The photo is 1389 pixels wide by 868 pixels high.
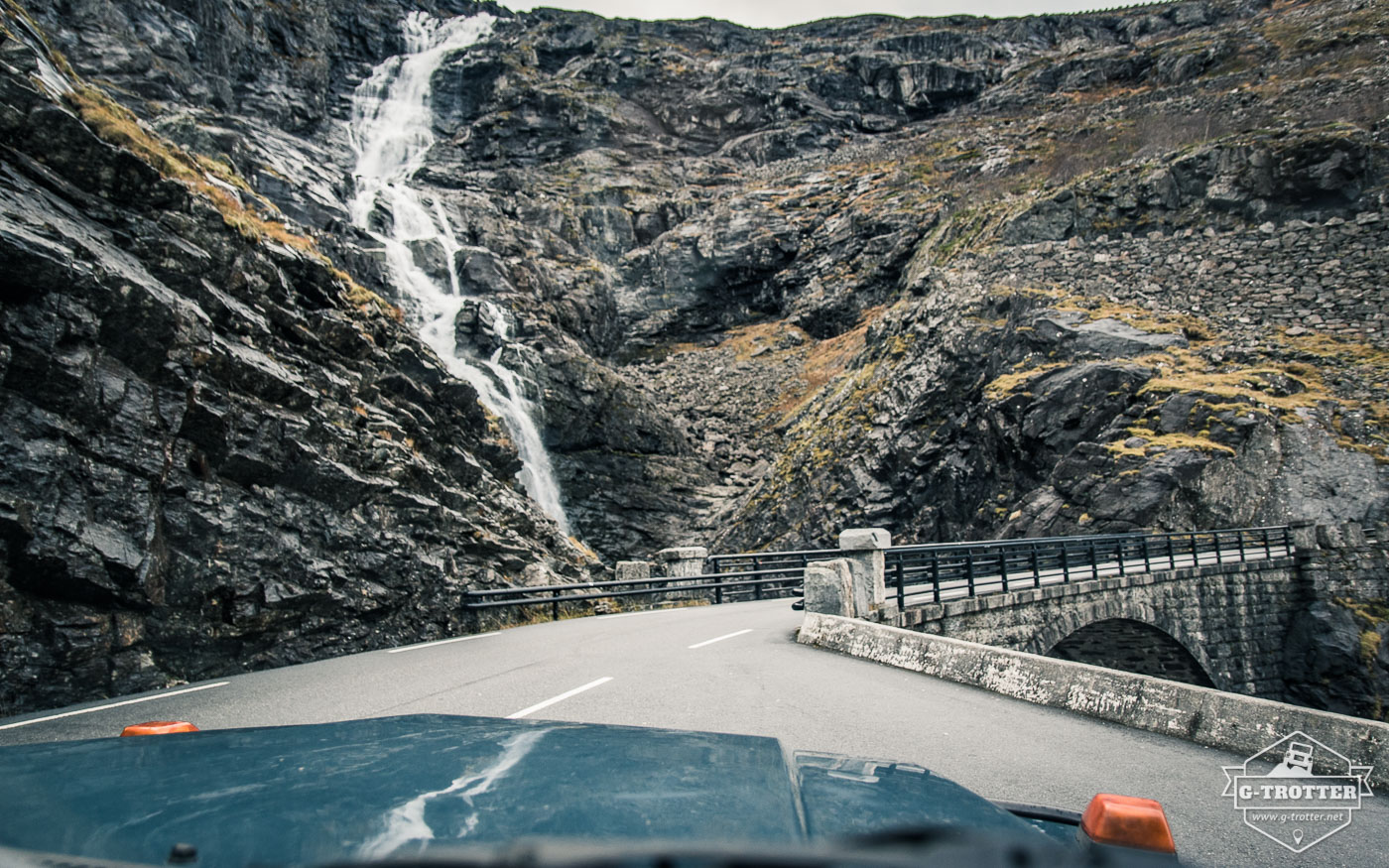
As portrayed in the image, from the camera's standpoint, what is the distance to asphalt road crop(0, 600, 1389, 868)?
4.52 m

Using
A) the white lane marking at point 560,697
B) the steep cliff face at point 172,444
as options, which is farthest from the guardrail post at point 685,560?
the white lane marking at point 560,697

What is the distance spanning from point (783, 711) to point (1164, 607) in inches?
587

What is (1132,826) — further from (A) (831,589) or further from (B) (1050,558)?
(B) (1050,558)

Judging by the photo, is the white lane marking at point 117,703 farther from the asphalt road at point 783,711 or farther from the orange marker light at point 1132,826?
the orange marker light at point 1132,826

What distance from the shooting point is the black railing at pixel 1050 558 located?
12992 millimetres

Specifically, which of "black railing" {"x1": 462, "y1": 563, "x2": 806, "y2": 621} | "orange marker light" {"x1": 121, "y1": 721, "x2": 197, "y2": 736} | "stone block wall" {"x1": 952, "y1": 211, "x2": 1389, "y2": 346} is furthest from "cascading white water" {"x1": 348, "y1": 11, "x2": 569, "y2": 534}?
"stone block wall" {"x1": 952, "y1": 211, "x2": 1389, "y2": 346}

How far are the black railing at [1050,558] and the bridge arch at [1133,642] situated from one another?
87 centimetres

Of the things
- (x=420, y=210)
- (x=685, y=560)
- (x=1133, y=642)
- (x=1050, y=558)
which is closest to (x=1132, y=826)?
(x=1050, y=558)

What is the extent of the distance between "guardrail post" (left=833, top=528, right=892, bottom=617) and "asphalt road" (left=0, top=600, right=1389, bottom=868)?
196 cm

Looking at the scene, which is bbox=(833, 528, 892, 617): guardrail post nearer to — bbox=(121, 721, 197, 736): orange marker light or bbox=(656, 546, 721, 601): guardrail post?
bbox=(656, 546, 721, 601): guardrail post

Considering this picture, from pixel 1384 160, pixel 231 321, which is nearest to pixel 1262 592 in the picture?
pixel 1384 160

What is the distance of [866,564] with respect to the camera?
1205 centimetres

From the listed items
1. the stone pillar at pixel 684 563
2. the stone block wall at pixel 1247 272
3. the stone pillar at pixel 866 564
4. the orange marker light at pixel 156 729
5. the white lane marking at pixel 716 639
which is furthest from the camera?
the stone block wall at pixel 1247 272

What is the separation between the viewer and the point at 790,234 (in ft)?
199
